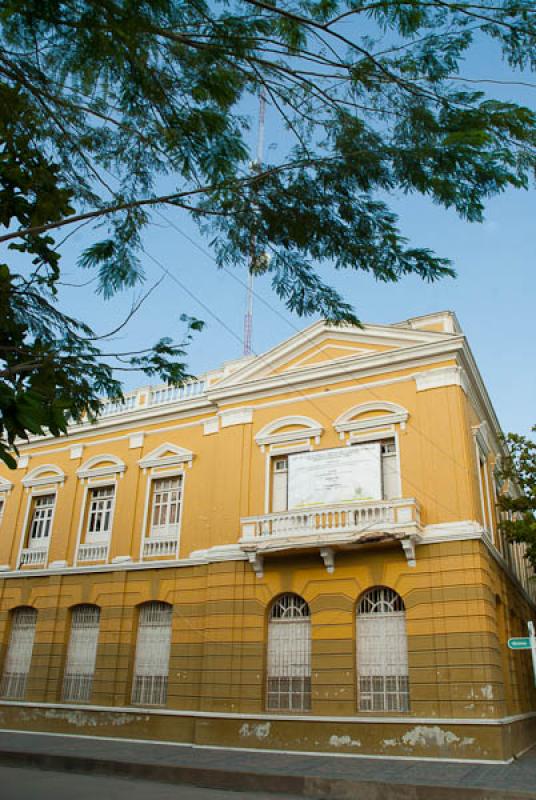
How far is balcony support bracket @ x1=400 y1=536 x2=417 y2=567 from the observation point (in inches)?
534

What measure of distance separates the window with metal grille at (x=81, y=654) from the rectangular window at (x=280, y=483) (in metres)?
6.02

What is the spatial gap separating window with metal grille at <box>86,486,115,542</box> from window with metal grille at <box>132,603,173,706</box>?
2.65 metres

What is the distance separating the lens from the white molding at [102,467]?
19172 millimetres

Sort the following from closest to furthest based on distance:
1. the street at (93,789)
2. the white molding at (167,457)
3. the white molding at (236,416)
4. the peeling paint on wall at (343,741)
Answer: the street at (93,789) → the peeling paint on wall at (343,741) → the white molding at (236,416) → the white molding at (167,457)

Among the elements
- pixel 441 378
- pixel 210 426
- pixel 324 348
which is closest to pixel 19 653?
pixel 210 426

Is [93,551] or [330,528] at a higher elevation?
[93,551]

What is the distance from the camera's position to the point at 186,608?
648 inches

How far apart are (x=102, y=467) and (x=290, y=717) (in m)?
8.95

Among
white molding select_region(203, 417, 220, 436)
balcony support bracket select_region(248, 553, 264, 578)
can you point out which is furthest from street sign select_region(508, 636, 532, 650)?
white molding select_region(203, 417, 220, 436)

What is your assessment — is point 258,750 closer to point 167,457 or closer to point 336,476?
point 336,476

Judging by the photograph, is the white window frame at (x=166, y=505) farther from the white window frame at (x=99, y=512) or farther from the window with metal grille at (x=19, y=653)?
the window with metal grille at (x=19, y=653)

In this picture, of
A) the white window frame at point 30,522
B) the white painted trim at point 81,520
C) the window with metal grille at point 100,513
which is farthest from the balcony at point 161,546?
the white window frame at point 30,522

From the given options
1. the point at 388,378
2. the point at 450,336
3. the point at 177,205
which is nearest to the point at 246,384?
the point at 388,378

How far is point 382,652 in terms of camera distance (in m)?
13.9
